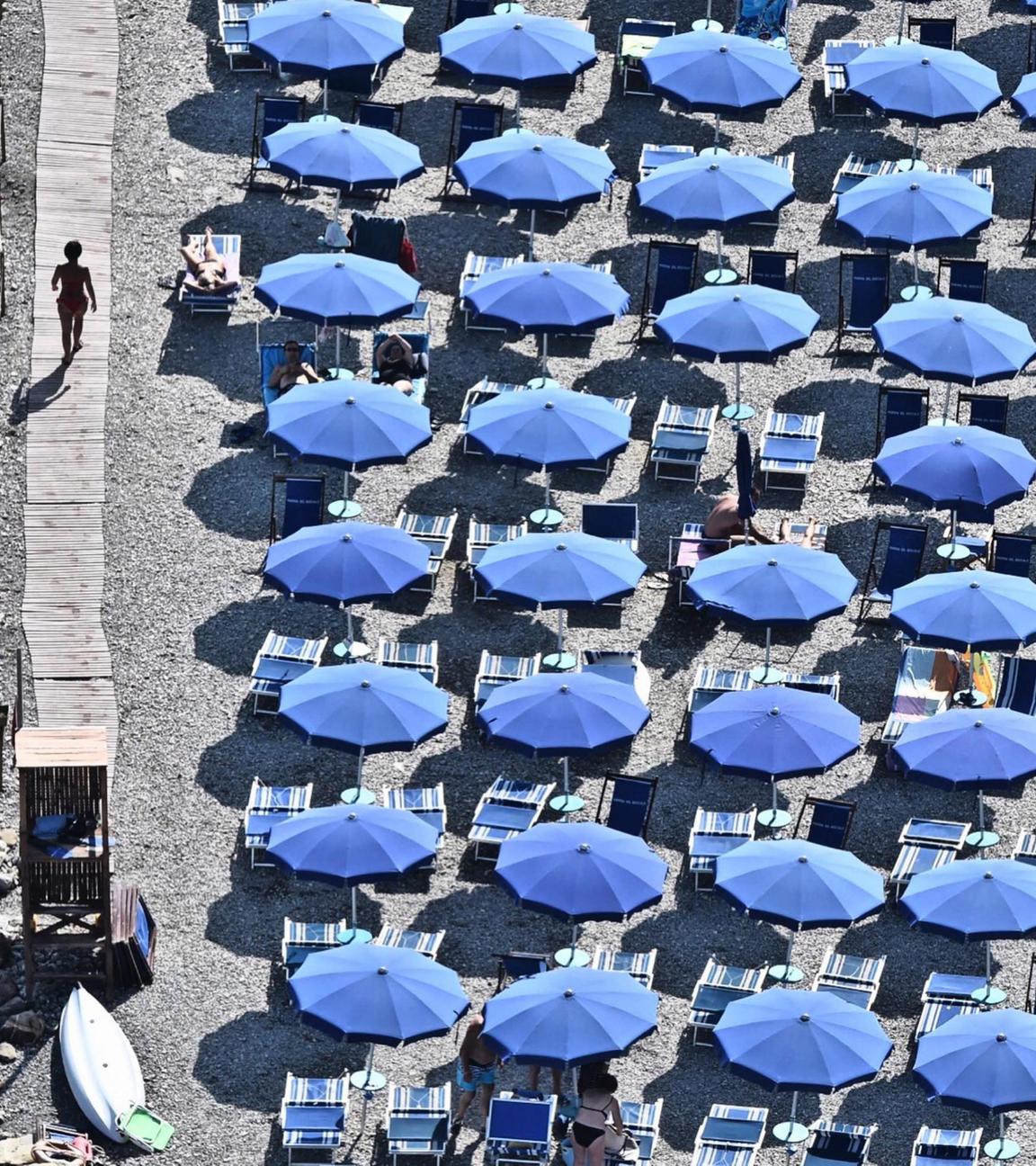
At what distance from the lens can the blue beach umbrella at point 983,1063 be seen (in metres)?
29.9

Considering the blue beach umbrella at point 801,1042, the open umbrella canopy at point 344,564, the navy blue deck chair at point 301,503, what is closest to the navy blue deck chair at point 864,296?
the navy blue deck chair at point 301,503

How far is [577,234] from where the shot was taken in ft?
135

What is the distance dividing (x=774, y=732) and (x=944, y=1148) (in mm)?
4337

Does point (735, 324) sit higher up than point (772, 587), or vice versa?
point (735, 324)

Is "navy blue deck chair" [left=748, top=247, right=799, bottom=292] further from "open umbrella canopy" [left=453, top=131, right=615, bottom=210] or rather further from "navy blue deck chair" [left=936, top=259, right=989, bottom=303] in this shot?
"open umbrella canopy" [left=453, top=131, right=615, bottom=210]

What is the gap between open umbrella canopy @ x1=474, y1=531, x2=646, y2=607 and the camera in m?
34.4

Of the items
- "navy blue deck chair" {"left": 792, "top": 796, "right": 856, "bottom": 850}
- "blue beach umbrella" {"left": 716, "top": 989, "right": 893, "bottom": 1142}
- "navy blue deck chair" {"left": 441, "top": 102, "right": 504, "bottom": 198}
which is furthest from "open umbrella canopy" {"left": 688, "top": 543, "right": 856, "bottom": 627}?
"navy blue deck chair" {"left": 441, "top": 102, "right": 504, "bottom": 198}

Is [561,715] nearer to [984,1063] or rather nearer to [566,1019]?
[566,1019]

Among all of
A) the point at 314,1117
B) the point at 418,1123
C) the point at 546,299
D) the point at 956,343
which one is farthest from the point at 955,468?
the point at 314,1117

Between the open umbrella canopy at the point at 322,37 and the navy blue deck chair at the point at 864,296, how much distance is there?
236 inches

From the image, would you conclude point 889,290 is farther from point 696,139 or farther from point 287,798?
point 287,798

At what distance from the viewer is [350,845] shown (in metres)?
31.7

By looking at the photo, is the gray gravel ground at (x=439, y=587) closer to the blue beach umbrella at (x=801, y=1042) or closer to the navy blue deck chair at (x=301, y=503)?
the navy blue deck chair at (x=301, y=503)

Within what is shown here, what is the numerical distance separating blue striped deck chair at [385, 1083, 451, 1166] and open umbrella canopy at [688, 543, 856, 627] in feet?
20.3
